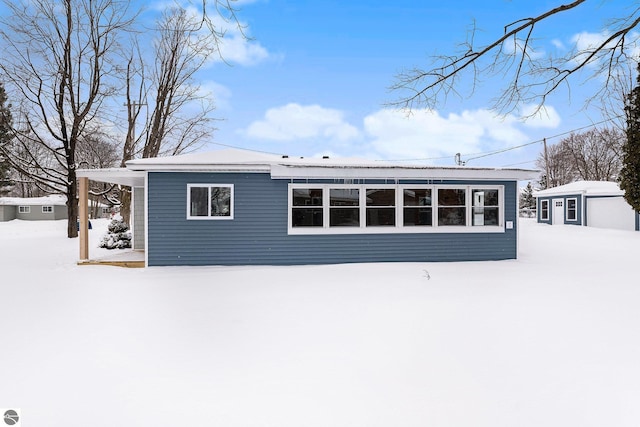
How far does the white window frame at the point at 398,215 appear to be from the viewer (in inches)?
391

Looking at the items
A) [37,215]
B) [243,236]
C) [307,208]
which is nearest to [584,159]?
[307,208]

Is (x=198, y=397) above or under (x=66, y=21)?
under

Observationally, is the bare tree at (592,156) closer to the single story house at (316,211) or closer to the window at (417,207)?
the single story house at (316,211)

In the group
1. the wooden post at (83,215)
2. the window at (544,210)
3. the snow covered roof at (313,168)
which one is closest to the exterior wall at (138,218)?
the wooden post at (83,215)

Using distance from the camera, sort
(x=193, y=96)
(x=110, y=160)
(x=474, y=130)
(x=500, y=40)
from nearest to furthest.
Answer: (x=500, y=40) < (x=474, y=130) < (x=193, y=96) < (x=110, y=160)

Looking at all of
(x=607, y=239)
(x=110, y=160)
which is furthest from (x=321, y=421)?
(x=110, y=160)

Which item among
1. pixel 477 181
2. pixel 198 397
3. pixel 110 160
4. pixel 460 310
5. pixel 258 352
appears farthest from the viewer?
pixel 110 160

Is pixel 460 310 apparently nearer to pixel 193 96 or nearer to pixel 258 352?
pixel 258 352

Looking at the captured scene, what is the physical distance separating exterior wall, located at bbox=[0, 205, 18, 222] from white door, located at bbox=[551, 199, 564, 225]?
149 ft

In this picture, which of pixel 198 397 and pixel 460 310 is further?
pixel 460 310

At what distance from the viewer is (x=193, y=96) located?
2205 centimetres

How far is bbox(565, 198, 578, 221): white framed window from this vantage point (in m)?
23.9

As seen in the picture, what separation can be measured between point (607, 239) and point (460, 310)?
1537 cm

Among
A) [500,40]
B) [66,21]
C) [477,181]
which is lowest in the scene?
[477,181]
